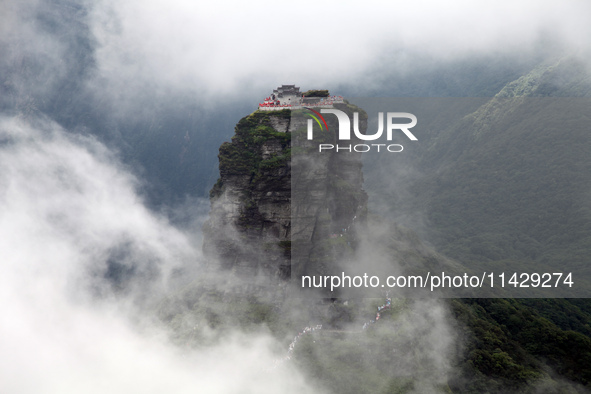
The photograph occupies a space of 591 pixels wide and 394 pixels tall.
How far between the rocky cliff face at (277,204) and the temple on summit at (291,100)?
2.80 m

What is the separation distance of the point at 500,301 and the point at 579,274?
43.7 m

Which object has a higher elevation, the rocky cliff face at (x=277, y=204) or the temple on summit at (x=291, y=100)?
the temple on summit at (x=291, y=100)

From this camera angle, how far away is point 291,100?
73000 millimetres

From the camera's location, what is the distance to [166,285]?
94000mm

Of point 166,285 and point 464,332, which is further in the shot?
point 166,285

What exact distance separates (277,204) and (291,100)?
18229 millimetres

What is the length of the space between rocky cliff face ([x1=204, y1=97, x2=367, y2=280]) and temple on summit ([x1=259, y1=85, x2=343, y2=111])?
2797mm

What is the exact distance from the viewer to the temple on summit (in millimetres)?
72062

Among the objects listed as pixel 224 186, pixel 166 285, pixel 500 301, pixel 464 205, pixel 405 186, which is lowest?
pixel 500 301

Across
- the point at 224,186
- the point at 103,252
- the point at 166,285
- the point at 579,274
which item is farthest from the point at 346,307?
the point at 103,252

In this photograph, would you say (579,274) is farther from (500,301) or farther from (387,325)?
(387,325)

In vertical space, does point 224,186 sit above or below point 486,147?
below

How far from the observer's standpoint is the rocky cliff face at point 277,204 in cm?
6762

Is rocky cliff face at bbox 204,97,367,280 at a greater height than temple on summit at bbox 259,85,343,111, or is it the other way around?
temple on summit at bbox 259,85,343,111
